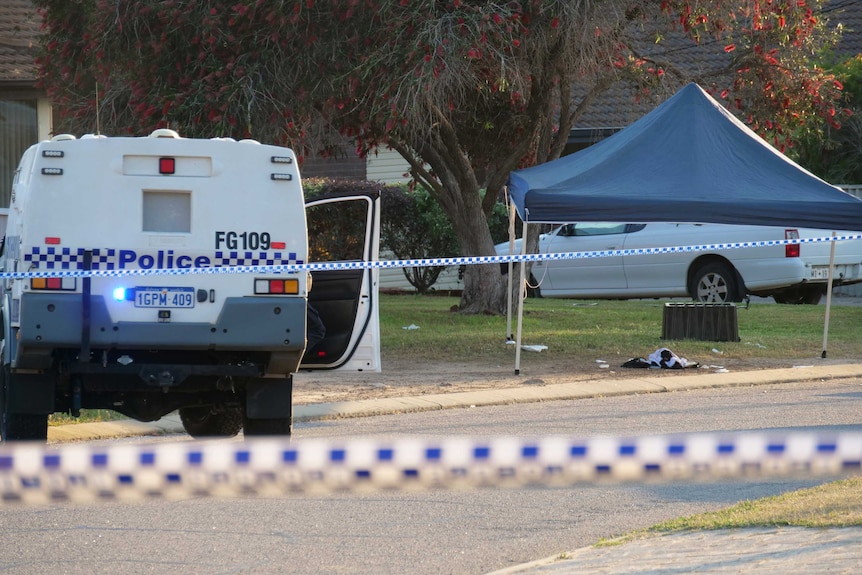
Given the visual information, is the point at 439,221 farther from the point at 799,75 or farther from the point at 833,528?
the point at 833,528

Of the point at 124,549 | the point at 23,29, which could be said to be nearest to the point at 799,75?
the point at 23,29

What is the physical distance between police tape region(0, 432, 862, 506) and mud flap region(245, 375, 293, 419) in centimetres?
388

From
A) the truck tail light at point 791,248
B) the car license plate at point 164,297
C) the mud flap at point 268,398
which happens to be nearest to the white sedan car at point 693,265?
the truck tail light at point 791,248

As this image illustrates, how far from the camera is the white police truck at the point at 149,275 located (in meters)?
7.76

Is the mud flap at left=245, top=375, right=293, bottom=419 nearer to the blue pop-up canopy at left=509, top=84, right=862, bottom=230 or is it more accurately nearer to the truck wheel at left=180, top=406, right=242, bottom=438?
the truck wheel at left=180, top=406, right=242, bottom=438

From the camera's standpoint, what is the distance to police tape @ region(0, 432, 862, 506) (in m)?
4.14

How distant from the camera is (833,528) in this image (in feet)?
20.1

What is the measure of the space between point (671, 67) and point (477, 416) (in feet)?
31.1

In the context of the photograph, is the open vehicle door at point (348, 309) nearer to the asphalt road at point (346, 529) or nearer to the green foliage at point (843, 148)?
the asphalt road at point (346, 529)

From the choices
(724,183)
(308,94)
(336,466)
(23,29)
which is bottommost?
(336,466)

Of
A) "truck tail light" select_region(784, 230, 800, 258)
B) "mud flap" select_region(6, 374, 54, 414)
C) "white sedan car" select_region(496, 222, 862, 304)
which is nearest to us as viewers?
"mud flap" select_region(6, 374, 54, 414)

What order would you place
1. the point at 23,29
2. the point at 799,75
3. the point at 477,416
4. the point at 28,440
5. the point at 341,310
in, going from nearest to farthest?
1. the point at 28,440
2. the point at 341,310
3. the point at 477,416
4. the point at 799,75
5. the point at 23,29

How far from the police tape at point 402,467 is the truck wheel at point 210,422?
16.5ft

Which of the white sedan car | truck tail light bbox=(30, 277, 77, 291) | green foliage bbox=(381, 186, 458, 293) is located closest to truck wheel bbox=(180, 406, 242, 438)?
truck tail light bbox=(30, 277, 77, 291)
